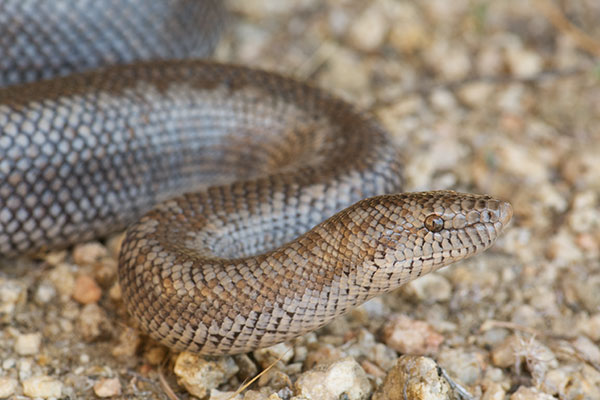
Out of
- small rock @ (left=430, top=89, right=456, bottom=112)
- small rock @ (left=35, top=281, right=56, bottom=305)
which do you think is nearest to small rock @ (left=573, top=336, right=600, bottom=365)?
small rock @ (left=430, top=89, right=456, bottom=112)

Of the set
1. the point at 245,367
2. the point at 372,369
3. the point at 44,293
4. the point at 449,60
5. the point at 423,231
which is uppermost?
the point at 423,231

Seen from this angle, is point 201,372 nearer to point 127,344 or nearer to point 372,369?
point 127,344

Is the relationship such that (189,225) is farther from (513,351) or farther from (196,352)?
(513,351)

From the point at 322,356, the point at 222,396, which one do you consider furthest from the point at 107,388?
the point at 322,356

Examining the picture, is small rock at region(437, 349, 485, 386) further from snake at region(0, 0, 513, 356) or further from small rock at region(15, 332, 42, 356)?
small rock at region(15, 332, 42, 356)

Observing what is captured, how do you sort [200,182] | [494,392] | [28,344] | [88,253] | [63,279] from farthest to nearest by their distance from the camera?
[200,182], [88,253], [63,279], [28,344], [494,392]

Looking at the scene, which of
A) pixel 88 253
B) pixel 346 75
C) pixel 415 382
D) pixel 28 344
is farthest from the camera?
pixel 346 75

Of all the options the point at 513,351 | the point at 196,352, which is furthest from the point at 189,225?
the point at 513,351
